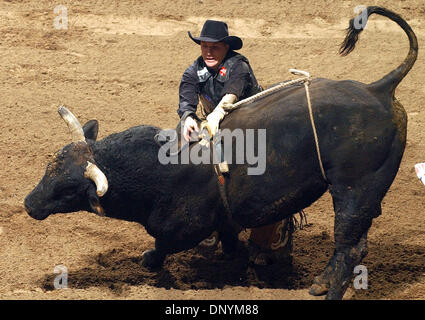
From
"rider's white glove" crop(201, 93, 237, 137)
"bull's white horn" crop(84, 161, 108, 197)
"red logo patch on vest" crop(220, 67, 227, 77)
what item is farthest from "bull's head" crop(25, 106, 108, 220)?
"red logo patch on vest" crop(220, 67, 227, 77)

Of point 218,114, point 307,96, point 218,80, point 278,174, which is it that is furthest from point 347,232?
point 218,80

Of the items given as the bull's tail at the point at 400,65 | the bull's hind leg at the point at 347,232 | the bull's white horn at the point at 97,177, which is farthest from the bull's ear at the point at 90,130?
the bull's tail at the point at 400,65

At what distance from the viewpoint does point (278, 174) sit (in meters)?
5.62

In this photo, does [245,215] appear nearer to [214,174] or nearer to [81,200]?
[214,174]

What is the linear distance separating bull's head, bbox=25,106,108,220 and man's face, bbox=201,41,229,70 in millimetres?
1205

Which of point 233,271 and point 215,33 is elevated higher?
point 215,33

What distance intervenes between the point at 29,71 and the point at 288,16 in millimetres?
3960

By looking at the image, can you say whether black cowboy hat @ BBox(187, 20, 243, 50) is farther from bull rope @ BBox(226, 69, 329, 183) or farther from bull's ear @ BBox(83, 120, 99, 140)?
bull's ear @ BBox(83, 120, 99, 140)

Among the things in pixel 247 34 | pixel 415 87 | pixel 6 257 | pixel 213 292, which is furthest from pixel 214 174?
pixel 247 34

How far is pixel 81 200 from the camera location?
5.84 m

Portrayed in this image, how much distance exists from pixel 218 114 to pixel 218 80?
511mm

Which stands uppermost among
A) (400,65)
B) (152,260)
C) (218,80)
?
(218,80)

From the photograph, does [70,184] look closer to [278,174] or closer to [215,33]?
[278,174]

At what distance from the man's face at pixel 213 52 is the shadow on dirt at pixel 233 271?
171 centimetres
